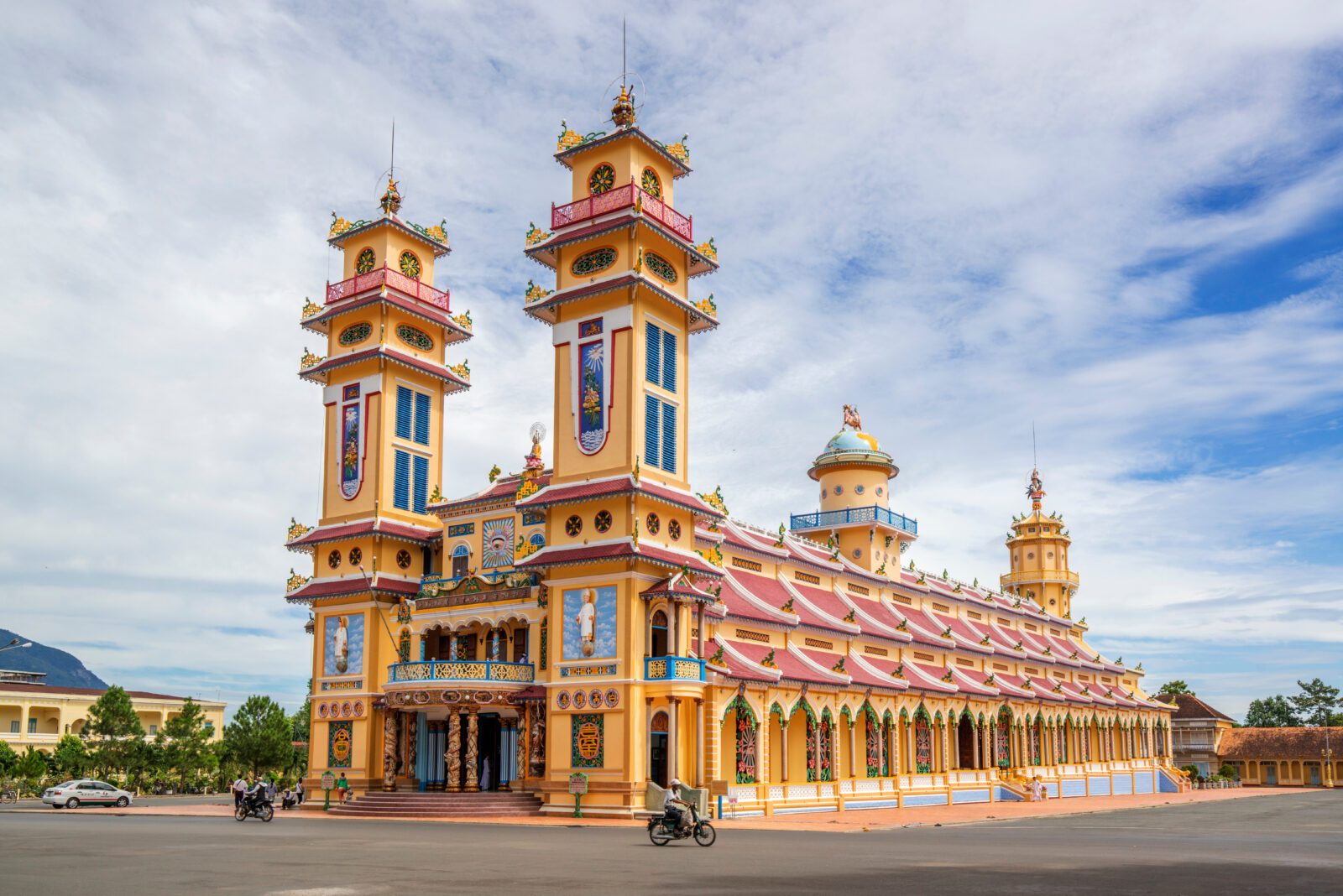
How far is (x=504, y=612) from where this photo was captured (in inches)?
1683

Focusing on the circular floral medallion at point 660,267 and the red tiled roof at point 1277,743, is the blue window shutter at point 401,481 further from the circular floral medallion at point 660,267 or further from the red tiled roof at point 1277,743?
the red tiled roof at point 1277,743

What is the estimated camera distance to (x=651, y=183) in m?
43.4

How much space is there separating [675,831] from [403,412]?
28085 millimetres

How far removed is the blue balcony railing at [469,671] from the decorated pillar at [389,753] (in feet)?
11.7

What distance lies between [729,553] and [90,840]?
27521 mm

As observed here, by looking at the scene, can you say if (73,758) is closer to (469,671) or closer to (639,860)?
(469,671)

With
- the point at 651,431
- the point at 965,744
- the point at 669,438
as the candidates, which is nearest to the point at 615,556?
the point at 651,431

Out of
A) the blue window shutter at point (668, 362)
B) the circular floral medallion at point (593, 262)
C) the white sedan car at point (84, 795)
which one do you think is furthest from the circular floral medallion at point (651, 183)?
the white sedan car at point (84, 795)

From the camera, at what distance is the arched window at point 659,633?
39.9 metres

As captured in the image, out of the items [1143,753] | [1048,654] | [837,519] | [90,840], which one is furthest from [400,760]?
[1143,753]

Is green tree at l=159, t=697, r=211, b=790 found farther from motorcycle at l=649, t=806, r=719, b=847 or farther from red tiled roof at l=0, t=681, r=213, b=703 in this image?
motorcycle at l=649, t=806, r=719, b=847

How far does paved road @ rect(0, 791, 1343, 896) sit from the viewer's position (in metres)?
16.3

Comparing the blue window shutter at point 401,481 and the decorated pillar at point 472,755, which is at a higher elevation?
the blue window shutter at point 401,481

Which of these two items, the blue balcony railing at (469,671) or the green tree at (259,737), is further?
the green tree at (259,737)
